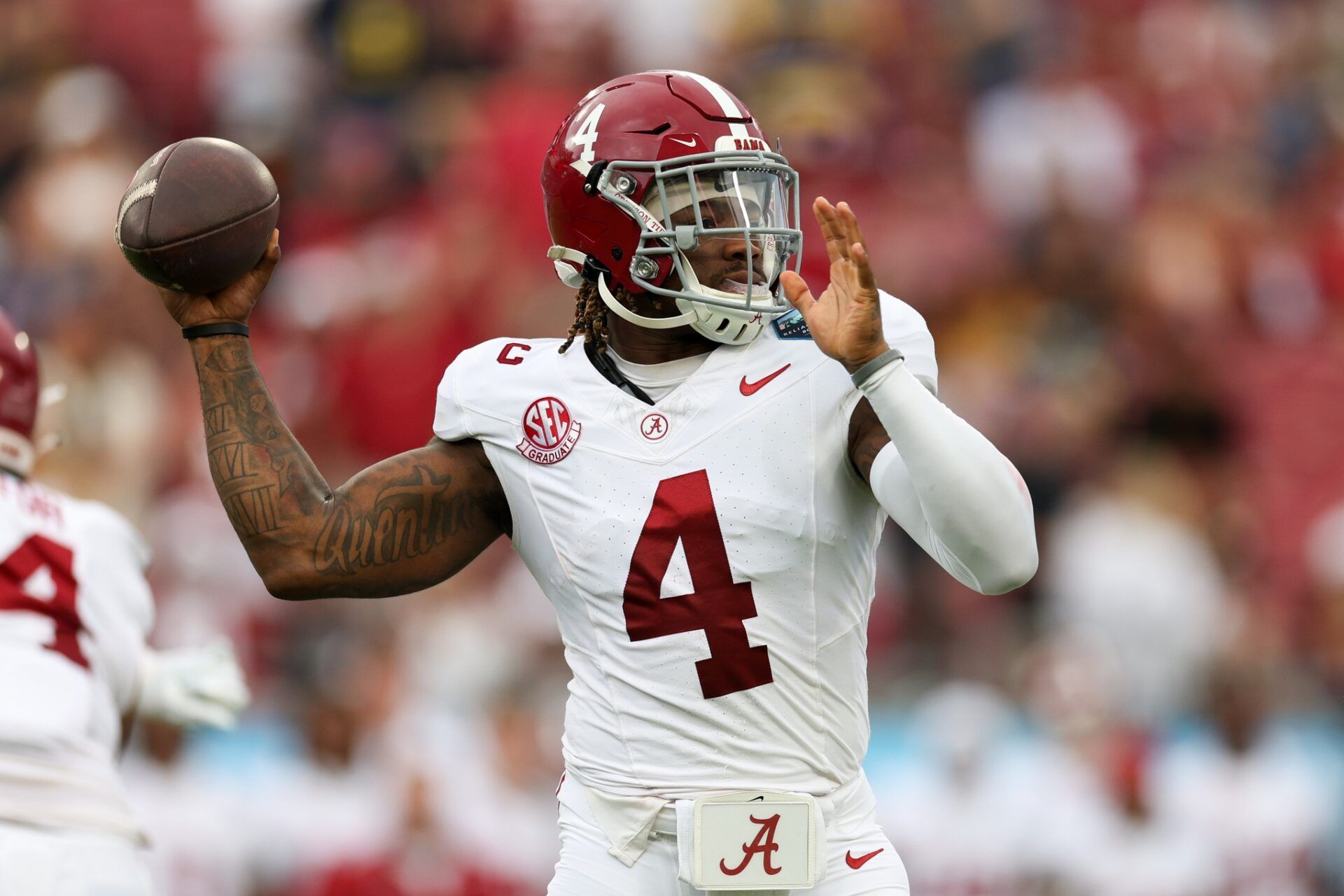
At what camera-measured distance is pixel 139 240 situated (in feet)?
11.4

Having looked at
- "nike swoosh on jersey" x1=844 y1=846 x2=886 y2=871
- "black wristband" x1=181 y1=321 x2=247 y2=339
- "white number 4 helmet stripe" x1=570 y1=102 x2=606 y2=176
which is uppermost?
"white number 4 helmet stripe" x1=570 y1=102 x2=606 y2=176

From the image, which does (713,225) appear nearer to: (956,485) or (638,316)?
(638,316)

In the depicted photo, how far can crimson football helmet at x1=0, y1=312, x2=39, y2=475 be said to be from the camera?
4598 mm

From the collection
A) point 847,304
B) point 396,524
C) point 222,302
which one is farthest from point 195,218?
point 847,304

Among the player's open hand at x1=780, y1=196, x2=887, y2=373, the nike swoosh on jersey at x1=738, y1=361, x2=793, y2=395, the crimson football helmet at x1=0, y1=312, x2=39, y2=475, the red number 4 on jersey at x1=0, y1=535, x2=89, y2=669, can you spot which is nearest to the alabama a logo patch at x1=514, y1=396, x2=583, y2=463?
the nike swoosh on jersey at x1=738, y1=361, x2=793, y2=395

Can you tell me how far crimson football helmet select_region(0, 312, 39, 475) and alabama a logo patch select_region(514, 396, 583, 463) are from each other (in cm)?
166

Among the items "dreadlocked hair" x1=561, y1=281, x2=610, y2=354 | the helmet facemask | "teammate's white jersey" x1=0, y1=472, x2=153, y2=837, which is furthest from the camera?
"teammate's white jersey" x1=0, y1=472, x2=153, y2=837

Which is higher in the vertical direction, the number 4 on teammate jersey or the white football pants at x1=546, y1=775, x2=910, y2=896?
the number 4 on teammate jersey

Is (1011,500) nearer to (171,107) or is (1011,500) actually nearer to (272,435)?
(272,435)

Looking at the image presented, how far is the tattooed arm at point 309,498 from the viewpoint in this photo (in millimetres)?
3473

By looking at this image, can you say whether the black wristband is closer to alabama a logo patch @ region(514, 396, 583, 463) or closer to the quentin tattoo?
the quentin tattoo

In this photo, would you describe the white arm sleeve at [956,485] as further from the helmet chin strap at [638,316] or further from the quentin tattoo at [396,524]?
the quentin tattoo at [396,524]

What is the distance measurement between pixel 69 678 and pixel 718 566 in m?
1.79

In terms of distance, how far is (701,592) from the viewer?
11.0ft
